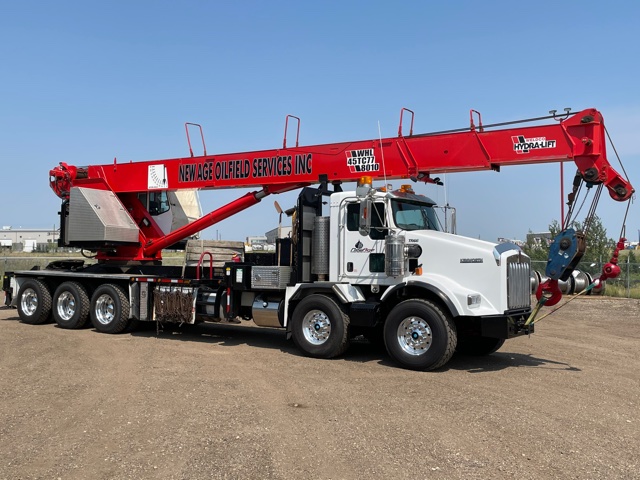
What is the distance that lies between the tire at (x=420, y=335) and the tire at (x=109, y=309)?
6291 millimetres

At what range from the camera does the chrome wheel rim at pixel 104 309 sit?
13.5m

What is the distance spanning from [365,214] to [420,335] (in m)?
2.21

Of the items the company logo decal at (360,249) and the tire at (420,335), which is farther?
the company logo decal at (360,249)

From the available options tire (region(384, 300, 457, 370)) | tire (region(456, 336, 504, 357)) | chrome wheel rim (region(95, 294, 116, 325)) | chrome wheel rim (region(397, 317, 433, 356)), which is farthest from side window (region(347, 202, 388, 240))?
chrome wheel rim (region(95, 294, 116, 325))

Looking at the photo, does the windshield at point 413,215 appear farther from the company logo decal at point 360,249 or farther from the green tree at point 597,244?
the green tree at point 597,244

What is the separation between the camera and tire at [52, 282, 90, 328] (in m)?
13.9

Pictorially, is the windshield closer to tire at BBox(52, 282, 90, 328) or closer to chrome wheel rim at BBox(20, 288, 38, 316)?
tire at BBox(52, 282, 90, 328)

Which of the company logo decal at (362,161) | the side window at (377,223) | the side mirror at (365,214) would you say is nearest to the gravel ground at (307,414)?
the side window at (377,223)

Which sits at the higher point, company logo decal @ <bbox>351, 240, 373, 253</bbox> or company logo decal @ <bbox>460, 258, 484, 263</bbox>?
company logo decal @ <bbox>351, 240, 373, 253</bbox>

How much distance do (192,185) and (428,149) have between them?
5423 mm

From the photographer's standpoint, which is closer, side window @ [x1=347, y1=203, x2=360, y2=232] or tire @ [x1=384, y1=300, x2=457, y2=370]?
tire @ [x1=384, y1=300, x2=457, y2=370]

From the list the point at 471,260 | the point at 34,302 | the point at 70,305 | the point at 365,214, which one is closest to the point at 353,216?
the point at 365,214

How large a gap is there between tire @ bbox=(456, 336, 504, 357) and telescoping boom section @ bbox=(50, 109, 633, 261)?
2.94 meters

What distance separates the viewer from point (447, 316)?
937cm
